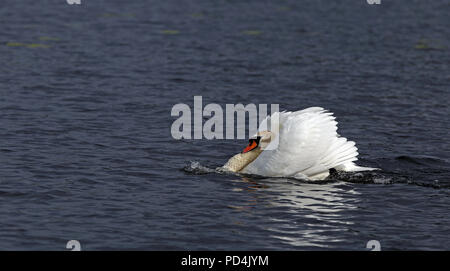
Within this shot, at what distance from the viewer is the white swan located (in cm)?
1814

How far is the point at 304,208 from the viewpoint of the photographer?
1612 centimetres

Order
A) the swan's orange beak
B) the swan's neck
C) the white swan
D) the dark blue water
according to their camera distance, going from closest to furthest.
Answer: the dark blue water < the white swan < the swan's neck < the swan's orange beak

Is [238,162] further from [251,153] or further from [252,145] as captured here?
[252,145]

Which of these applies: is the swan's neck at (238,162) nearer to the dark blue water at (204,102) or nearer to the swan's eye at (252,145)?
the swan's eye at (252,145)

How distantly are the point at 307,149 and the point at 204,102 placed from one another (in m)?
8.43

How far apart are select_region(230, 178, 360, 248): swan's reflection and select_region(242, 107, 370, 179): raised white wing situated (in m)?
0.33

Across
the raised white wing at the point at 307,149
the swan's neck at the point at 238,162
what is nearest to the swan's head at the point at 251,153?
the swan's neck at the point at 238,162

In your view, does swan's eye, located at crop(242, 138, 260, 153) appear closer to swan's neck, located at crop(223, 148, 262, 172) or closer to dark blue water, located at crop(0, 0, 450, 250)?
swan's neck, located at crop(223, 148, 262, 172)

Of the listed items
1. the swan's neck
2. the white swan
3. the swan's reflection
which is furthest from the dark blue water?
the swan's neck

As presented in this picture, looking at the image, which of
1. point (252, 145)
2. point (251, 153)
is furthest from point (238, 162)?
point (252, 145)

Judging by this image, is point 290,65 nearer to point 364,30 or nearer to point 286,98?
point 286,98

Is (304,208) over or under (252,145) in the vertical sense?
under

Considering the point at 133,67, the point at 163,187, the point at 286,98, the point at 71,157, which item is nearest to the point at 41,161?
the point at 71,157

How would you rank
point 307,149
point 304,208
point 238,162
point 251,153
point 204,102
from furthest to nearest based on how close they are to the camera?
point 204,102 < point 251,153 < point 238,162 < point 307,149 < point 304,208
